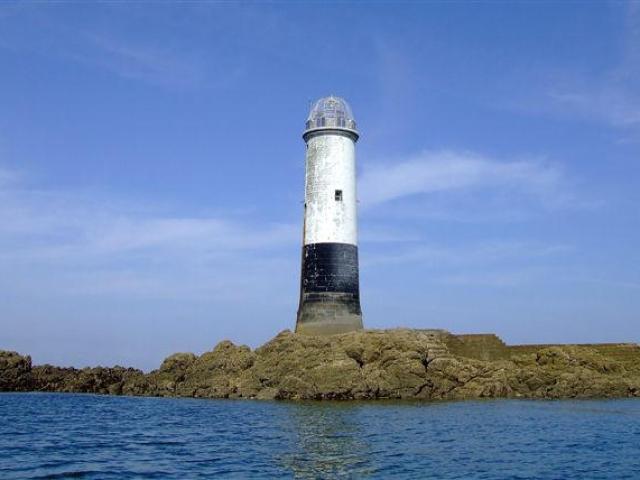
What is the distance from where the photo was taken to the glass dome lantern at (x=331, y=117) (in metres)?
37.8

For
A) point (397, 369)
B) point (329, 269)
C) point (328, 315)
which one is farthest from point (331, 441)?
point (329, 269)

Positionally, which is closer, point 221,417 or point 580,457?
point 580,457

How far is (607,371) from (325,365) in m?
14.7

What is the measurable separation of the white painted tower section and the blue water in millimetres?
10357

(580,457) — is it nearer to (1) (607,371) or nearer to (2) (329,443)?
(2) (329,443)

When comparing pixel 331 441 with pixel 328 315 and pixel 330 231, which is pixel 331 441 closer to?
pixel 328 315

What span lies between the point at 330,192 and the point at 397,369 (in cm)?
1005

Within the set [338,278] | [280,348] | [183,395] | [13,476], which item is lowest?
[13,476]

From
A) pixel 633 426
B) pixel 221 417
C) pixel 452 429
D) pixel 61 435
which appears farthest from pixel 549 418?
pixel 61 435

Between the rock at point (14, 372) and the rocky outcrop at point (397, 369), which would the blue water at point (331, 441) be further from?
the rock at point (14, 372)

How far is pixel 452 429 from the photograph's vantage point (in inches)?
875

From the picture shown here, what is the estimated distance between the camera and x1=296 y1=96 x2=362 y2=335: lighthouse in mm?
36344

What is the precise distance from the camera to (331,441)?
1978cm

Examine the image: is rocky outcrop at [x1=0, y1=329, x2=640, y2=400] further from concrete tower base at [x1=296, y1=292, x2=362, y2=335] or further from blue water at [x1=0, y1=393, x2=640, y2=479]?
blue water at [x1=0, y1=393, x2=640, y2=479]
